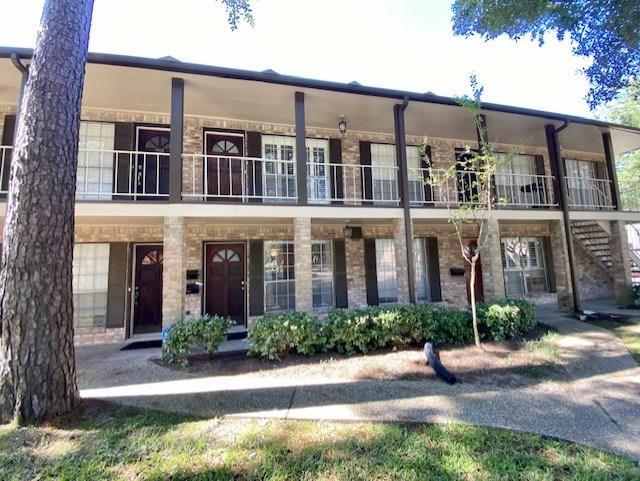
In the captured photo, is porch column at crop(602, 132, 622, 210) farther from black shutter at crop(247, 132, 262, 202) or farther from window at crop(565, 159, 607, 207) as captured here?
black shutter at crop(247, 132, 262, 202)

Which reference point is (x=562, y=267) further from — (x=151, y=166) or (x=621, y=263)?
(x=151, y=166)

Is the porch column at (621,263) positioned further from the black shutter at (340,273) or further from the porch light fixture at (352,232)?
the black shutter at (340,273)

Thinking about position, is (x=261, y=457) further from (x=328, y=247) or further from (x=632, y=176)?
(x=632, y=176)

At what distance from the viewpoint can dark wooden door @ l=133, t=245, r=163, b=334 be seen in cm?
825

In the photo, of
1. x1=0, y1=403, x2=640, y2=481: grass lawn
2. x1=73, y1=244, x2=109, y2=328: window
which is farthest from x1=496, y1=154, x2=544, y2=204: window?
x1=73, y1=244, x2=109, y2=328: window

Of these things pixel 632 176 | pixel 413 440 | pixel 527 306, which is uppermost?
pixel 632 176

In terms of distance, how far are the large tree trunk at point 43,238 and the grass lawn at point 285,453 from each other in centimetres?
42

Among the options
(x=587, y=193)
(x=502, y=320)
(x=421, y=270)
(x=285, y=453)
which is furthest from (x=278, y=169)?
(x=587, y=193)

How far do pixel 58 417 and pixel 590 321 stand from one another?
10.5 meters

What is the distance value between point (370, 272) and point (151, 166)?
6.58 meters

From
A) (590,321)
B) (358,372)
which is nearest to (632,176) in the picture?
(590,321)

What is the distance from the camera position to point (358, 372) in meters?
5.05

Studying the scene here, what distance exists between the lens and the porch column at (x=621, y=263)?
969cm

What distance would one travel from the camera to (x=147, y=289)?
838 cm
